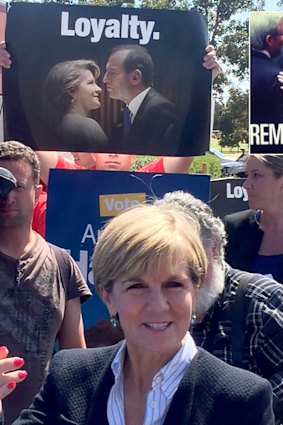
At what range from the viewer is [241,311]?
2.22 metres

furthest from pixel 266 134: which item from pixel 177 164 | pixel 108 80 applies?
pixel 108 80

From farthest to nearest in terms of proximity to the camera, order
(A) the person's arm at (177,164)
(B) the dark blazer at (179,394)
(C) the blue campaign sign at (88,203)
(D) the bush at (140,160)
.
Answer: (D) the bush at (140,160) → (A) the person's arm at (177,164) → (C) the blue campaign sign at (88,203) → (B) the dark blazer at (179,394)

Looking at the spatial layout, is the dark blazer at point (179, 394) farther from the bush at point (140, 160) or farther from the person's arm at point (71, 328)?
the bush at point (140, 160)

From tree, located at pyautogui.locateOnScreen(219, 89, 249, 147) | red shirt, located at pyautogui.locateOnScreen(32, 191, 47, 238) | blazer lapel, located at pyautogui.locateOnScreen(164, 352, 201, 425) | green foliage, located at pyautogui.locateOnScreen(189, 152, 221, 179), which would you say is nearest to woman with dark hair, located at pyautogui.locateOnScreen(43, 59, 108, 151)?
red shirt, located at pyautogui.locateOnScreen(32, 191, 47, 238)

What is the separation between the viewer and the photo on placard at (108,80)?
3.37 metres

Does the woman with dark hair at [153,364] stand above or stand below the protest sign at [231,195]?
above

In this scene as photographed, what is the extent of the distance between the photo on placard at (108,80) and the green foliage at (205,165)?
6117 mm

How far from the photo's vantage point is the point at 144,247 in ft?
5.24

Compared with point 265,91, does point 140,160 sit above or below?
below

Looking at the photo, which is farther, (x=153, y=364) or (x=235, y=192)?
(x=235, y=192)

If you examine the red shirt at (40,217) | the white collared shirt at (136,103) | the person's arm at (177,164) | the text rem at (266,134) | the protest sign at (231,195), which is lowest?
the protest sign at (231,195)

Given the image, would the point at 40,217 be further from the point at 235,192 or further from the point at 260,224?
the point at 235,192

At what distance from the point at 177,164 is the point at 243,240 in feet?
1.69

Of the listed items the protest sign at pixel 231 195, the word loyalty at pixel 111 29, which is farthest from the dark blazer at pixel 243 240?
the protest sign at pixel 231 195
